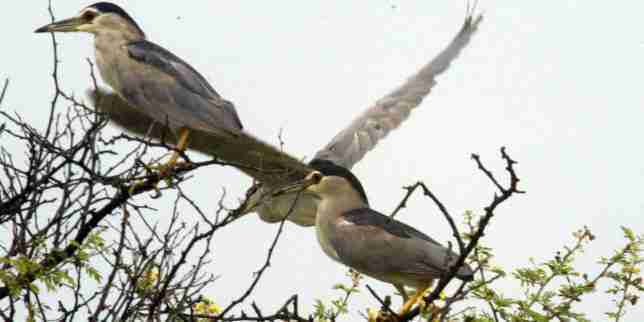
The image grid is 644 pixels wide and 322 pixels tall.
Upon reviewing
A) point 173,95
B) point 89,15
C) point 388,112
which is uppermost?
point 388,112

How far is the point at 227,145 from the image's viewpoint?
6094 mm

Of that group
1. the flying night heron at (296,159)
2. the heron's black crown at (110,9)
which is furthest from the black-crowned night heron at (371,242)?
the heron's black crown at (110,9)

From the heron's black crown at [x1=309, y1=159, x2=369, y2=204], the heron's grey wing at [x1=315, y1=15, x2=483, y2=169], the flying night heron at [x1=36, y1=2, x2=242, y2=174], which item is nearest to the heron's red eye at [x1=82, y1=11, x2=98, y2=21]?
the flying night heron at [x1=36, y1=2, x2=242, y2=174]

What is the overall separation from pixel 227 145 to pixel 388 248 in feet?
4.45

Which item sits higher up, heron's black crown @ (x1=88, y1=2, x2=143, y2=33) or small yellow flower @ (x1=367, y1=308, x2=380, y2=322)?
heron's black crown @ (x1=88, y1=2, x2=143, y2=33)

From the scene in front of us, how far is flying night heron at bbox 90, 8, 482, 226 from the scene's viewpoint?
5.77 m

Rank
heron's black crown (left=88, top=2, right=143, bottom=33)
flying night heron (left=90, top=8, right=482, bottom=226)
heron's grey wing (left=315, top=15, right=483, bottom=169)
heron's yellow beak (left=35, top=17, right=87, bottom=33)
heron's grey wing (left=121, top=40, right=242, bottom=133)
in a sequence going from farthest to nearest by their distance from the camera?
1. heron's grey wing (left=315, top=15, right=483, bottom=169)
2. heron's black crown (left=88, top=2, right=143, bottom=33)
3. heron's yellow beak (left=35, top=17, right=87, bottom=33)
4. heron's grey wing (left=121, top=40, right=242, bottom=133)
5. flying night heron (left=90, top=8, right=482, bottom=226)

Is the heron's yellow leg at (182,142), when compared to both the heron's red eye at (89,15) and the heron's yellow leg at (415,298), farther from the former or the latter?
the heron's yellow leg at (415,298)

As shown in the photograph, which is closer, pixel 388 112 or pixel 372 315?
pixel 372 315

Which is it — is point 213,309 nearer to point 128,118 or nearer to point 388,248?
point 388,248

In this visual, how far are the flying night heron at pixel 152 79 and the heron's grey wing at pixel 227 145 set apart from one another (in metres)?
0.08

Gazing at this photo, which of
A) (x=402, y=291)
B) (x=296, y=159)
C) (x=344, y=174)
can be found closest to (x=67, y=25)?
(x=296, y=159)

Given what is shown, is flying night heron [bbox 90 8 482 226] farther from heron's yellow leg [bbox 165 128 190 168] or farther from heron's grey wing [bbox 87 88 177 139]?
heron's yellow leg [bbox 165 128 190 168]

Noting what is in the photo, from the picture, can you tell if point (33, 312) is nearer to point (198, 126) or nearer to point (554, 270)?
point (198, 126)
